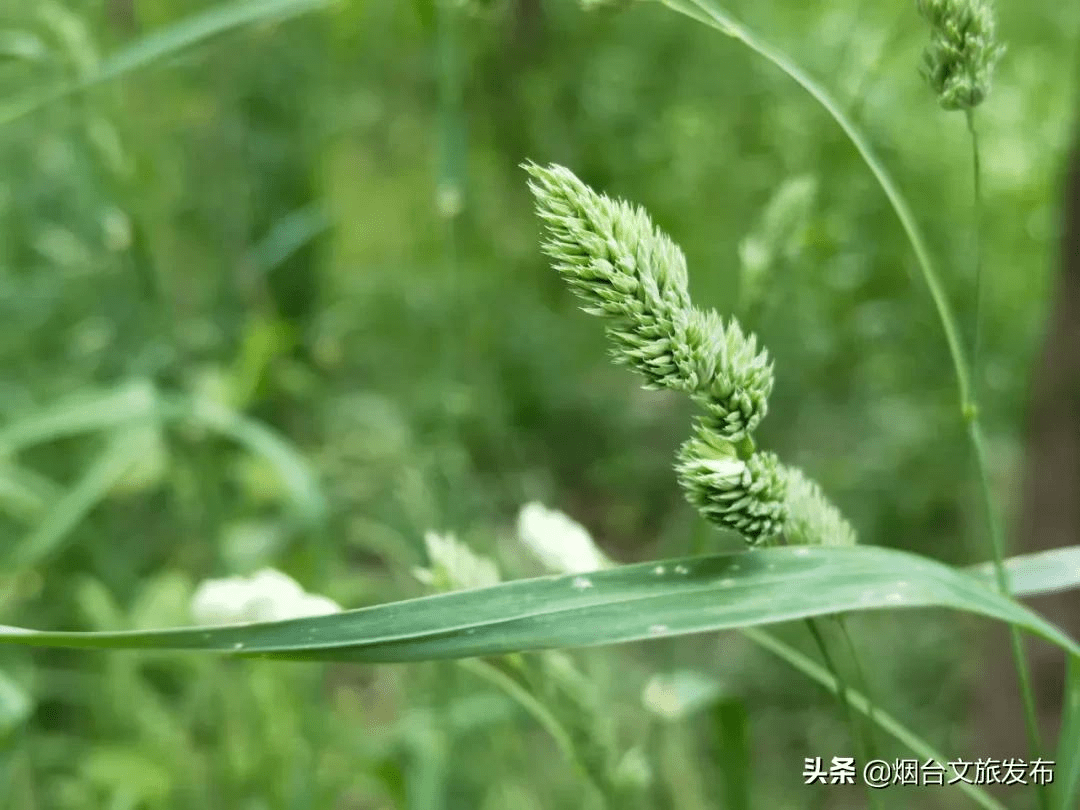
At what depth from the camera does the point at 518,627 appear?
0.33 meters

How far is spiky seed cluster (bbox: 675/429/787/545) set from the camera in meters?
0.32

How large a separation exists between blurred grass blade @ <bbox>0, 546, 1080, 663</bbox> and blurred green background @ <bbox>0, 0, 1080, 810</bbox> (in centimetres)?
19

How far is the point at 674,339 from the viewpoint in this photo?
0.31m

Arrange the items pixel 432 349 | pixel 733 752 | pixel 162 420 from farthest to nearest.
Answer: pixel 432 349 → pixel 162 420 → pixel 733 752

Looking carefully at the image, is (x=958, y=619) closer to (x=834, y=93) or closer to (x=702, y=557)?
(x=834, y=93)

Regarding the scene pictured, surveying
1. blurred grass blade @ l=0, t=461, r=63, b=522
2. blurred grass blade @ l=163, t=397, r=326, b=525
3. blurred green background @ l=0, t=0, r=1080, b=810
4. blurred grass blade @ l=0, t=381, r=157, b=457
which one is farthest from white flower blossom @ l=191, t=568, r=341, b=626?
blurred grass blade @ l=0, t=461, r=63, b=522

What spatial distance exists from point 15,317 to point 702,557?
138cm

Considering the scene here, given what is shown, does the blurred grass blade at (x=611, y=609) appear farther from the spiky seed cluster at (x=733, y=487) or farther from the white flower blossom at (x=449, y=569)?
the white flower blossom at (x=449, y=569)

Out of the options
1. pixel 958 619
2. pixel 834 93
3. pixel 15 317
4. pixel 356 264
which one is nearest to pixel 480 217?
pixel 356 264

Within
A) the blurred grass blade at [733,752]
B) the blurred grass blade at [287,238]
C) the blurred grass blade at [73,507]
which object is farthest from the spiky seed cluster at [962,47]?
the blurred grass blade at [287,238]

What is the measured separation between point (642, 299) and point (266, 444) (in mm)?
632

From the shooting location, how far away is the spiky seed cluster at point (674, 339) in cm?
31

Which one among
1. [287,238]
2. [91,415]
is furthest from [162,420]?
[287,238]

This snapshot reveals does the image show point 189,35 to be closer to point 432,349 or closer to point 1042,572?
point 1042,572
